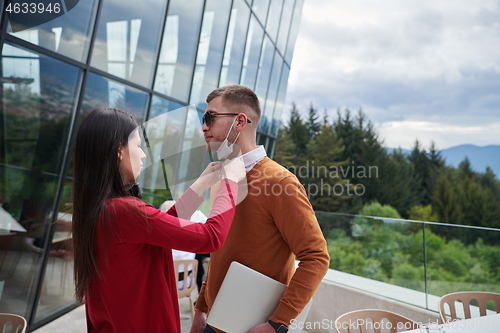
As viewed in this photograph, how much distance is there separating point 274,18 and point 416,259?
7892 millimetres

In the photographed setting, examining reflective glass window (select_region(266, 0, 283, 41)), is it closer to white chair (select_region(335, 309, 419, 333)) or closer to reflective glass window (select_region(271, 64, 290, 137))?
reflective glass window (select_region(271, 64, 290, 137))

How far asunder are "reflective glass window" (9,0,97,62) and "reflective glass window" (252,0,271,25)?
5.16 meters

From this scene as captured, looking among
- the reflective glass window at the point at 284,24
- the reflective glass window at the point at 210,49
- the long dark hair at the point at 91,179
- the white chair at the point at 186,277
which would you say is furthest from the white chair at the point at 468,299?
the reflective glass window at the point at 284,24

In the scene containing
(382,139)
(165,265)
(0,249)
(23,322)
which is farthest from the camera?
(382,139)

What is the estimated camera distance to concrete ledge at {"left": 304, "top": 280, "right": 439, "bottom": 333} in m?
3.42

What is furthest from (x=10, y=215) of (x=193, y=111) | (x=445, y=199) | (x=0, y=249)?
(x=445, y=199)

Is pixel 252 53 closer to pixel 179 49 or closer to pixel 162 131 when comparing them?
pixel 179 49

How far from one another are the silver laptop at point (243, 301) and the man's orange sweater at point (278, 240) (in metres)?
0.05

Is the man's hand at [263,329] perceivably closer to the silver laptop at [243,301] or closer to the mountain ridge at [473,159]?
the silver laptop at [243,301]

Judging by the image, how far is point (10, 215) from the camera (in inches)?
114

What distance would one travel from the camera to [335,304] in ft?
12.2

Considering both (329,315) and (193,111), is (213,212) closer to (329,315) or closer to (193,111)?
(329,315)

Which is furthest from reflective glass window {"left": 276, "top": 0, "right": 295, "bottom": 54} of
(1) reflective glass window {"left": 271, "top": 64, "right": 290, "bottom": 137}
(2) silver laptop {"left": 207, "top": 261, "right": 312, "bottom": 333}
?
(2) silver laptop {"left": 207, "top": 261, "right": 312, "bottom": 333}

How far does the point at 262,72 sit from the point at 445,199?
2210 centimetres
